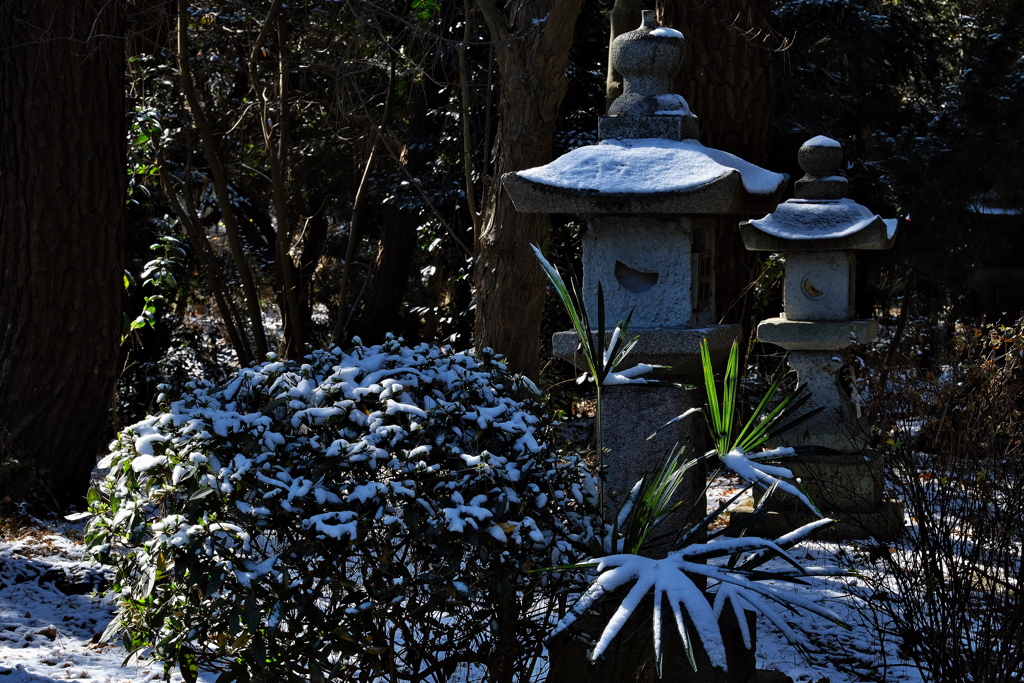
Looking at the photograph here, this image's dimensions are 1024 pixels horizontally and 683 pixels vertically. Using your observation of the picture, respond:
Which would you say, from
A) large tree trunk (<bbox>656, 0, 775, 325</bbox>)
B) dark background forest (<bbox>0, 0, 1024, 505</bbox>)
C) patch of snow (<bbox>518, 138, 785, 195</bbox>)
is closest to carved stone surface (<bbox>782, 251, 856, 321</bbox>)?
dark background forest (<bbox>0, 0, 1024, 505</bbox>)

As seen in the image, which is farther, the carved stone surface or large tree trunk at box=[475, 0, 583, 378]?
the carved stone surface

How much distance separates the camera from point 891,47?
32.5 feet

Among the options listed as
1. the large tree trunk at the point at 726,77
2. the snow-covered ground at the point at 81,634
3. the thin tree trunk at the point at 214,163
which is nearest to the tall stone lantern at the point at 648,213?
the snow-covered ground at the point at 81,634

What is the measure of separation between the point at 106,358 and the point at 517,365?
2407 mm

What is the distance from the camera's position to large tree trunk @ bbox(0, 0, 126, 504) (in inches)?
213

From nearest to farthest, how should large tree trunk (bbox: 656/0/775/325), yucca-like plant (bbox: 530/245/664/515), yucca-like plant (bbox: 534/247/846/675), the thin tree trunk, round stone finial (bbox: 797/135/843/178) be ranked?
1. yucca-like plant (bbox: 534/247/846/675)
2. yucca-like plant (bbox: 530/245/664/515)
3. round stone finial (bbox: 797/135/843/178)
4. the thin tree trunk
5. large tree trunk (bbox: 656/0/775/325)

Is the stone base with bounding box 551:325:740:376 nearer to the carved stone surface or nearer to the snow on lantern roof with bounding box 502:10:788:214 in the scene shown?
the snow on lantern roof with bounding box 502:10:788:214

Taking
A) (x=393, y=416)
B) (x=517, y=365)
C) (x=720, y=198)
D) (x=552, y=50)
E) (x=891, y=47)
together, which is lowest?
(x=517, y=365)

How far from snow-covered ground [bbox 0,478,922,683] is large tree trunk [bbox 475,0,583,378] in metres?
2.14

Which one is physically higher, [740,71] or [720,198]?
[740,71]

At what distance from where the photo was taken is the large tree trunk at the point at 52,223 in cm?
541

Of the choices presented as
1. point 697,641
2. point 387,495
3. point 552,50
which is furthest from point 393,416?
point 552,50

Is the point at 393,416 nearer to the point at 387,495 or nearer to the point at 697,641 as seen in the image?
the point at 387,495

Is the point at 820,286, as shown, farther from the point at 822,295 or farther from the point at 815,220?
the point at 815,220
